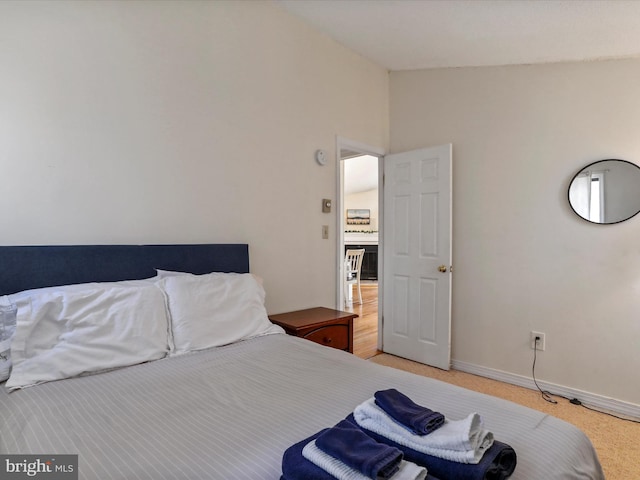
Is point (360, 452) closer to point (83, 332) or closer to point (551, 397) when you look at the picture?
point (83, 332)

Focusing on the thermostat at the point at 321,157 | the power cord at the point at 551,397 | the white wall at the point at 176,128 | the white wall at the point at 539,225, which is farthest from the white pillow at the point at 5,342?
the power cord at the point at 551,397

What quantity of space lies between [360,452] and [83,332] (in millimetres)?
1259

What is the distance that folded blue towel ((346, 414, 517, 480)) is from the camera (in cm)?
79

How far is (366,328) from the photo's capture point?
15.3 ft

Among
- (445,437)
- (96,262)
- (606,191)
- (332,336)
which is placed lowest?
(332,336)

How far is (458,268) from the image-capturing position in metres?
3.35

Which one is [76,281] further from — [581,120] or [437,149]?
[581,120]

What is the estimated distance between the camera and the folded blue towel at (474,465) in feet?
2.60

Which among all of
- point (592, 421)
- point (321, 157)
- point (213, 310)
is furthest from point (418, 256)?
point (213, 310)

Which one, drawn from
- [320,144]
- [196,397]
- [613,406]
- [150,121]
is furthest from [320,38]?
[613,406]

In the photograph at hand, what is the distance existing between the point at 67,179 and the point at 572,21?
3046mm

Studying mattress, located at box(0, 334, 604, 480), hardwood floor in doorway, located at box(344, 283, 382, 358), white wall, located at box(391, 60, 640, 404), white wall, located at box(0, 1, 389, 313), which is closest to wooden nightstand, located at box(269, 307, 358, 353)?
white wall, located at box(0, 1, 389, 313)

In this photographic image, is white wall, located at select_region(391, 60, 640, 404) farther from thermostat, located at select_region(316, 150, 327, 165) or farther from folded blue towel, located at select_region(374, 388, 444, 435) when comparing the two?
folded blue towel, located at select_region(374, 388, 444, 435)

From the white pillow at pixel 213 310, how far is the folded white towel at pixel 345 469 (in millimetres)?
1084
